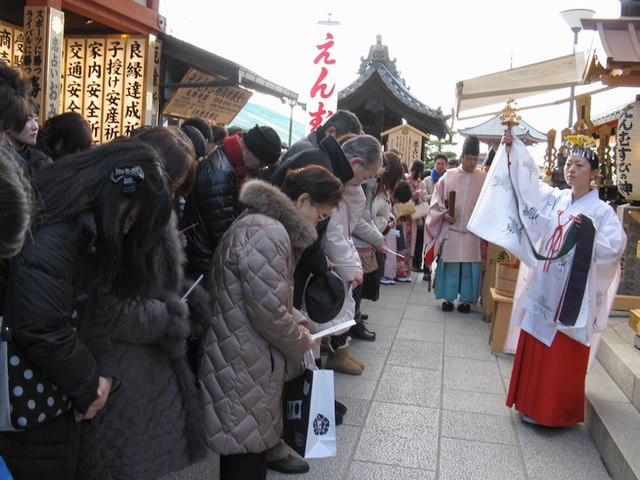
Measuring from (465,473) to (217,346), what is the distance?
1.99 metres

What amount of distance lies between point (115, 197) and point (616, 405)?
4.19 metres

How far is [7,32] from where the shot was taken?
23.3ft

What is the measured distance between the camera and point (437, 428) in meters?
4.54

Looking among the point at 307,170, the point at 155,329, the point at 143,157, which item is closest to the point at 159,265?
the point at 155,329

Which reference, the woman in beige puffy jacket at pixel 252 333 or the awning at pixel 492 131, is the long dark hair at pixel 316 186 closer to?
the woman in beige puffy jacket at pixel 252 333

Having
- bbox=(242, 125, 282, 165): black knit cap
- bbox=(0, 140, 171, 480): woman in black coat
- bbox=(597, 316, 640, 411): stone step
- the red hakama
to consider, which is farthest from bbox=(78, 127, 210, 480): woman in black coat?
bbox=(597, 316, 640, 411): stone step

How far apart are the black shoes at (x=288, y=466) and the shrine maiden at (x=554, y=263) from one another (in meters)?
1.88

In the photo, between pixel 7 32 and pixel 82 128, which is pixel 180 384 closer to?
pixel 82 128

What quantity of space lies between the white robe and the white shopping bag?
2168 millimetres

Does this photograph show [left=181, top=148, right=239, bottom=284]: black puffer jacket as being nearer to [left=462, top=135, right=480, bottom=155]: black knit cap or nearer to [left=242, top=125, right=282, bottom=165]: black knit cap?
[left=242, top=125, right=282, bottom=165]: black knit cap

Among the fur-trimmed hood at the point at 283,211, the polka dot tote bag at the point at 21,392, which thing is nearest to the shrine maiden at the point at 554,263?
the fur-trimmed hood at the point at 283,211

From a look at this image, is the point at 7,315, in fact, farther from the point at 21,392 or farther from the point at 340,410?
the point at 340,410

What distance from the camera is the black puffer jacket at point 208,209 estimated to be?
3824 millimetres

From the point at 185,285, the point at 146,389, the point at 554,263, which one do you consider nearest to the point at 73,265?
the point at 146,389
